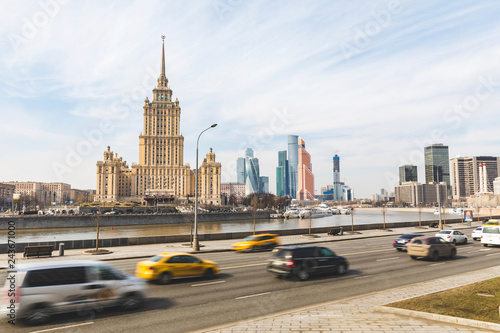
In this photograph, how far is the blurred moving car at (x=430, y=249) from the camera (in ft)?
72.0


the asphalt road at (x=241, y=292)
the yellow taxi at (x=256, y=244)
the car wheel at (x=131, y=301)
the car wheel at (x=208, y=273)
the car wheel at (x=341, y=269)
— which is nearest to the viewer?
the asphalt road at (x=241, y=292)

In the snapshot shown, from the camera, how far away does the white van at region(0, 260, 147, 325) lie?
9766 millimetres

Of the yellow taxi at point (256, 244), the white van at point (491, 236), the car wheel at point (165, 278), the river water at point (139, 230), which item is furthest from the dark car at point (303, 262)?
the river water at point (139, 230)

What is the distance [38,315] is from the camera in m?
9.90

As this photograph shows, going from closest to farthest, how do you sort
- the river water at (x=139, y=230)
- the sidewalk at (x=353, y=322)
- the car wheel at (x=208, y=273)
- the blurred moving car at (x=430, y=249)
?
1. the sidewalk at (x=353, y=322)
2. the car wheel at (x=208, y=273)
3. the blurred moving car at (x=430, y=249)
4. the river water at (x=139, y=230)

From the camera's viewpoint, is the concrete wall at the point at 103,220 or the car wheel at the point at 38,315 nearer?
the car wheel at the point at 38,315

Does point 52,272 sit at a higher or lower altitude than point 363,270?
higher

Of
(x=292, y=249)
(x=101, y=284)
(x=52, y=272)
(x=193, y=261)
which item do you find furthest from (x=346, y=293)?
(x=52, y=272)

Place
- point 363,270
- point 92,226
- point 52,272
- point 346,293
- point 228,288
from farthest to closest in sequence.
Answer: point 92,226 < point 363,270 < point 228,288 < point 346,293 < point 52,272

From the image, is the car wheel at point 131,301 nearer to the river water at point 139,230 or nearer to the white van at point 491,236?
the white van at point 491,236

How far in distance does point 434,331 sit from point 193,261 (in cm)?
1072

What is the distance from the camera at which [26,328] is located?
9555 mm

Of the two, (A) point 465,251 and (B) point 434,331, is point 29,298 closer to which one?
(B) point 434,331

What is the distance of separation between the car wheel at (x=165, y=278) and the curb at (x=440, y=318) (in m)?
8.93
